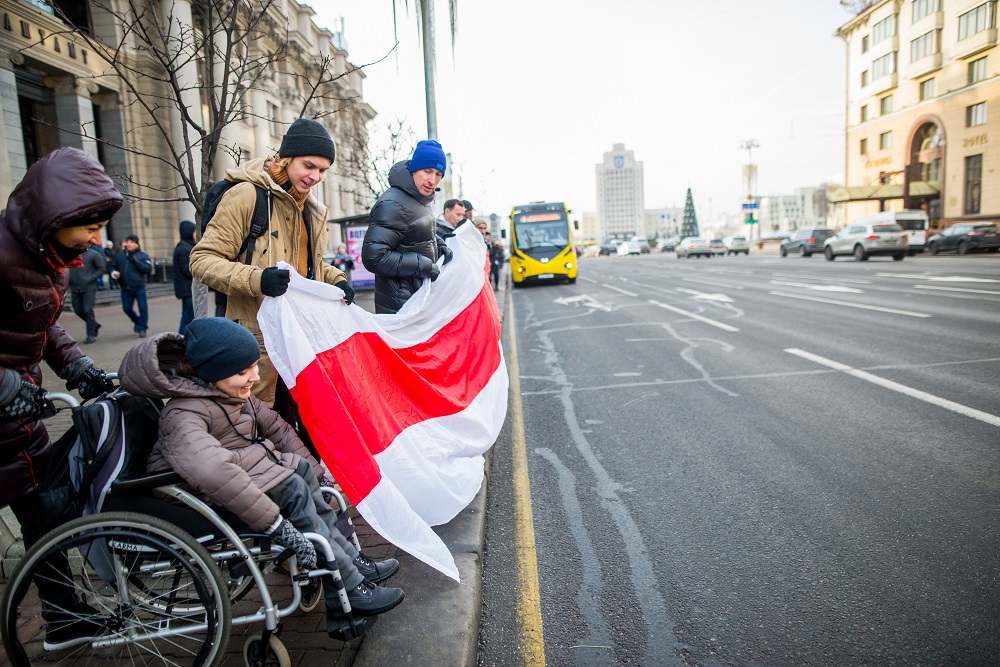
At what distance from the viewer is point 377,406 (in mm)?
3393

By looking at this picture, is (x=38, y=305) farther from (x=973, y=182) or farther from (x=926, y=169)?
(x=926, y=169)

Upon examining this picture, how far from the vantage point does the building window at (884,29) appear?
50.0 metres

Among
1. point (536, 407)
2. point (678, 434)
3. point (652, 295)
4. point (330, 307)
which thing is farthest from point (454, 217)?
point (652, 295)

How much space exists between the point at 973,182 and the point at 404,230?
5366cm

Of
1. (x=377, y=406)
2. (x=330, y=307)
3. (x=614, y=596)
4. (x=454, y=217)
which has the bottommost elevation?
(x=614, y=596)

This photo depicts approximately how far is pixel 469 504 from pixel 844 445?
279cm

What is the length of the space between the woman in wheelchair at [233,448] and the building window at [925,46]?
2309 inches

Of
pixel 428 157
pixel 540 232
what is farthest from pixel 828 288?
pixel 428 157

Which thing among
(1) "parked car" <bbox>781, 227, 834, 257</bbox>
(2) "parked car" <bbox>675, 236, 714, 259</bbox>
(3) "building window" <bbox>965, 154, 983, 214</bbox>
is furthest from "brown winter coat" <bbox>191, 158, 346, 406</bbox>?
(3) "building window" <bbox>965, 154, 983, 214</bbox>

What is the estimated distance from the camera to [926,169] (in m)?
49.9

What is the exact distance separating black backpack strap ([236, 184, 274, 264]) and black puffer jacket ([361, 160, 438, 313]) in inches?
46.2

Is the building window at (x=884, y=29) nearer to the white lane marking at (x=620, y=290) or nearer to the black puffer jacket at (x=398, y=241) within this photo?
the white lane marking at (x=620, y=290)

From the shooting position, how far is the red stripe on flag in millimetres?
2945

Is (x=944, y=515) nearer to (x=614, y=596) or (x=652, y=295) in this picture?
(x=614, y=596)
